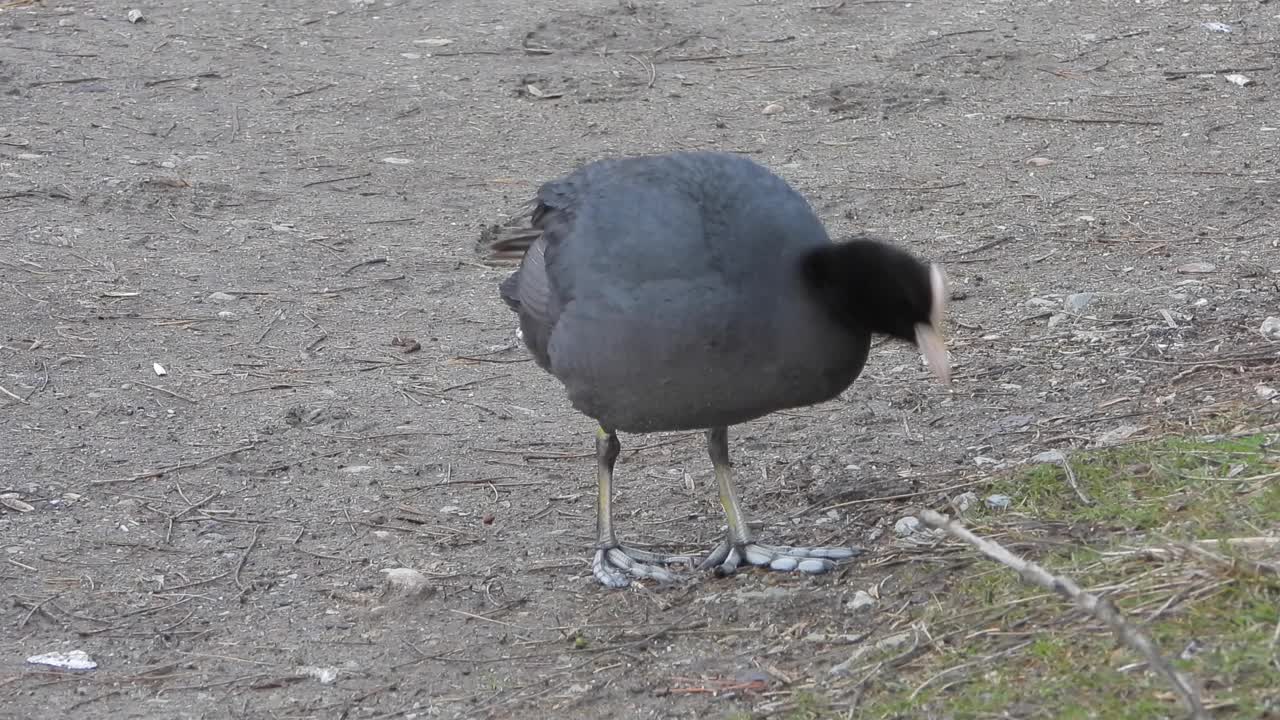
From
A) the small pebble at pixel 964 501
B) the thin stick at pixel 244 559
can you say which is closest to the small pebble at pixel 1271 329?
the small pebble at pixel 964 501

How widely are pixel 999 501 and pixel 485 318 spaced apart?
2787 mm

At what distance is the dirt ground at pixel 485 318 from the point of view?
4117mm

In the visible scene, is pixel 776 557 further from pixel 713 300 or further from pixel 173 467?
pixel 173 467

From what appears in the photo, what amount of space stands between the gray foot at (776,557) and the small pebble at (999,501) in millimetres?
377

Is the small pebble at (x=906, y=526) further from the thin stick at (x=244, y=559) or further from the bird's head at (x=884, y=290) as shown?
the thin stick at (x=244, y=559)

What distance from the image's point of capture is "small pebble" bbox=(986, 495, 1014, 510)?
4152 millimetres

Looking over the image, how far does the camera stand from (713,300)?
3.75 metres

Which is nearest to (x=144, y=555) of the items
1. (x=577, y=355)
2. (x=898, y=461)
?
(x=577, y=355)

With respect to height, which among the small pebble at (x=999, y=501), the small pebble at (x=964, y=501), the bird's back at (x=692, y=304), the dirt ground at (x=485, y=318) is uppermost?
the bird's back at (x=692, y=304)

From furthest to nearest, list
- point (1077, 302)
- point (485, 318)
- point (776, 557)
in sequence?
point (485, 318) → point (1077, 302) → point (776, 557)

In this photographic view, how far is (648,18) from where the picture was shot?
9742 millimetres

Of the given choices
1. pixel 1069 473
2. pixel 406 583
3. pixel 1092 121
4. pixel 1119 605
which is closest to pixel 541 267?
pixel 406 583

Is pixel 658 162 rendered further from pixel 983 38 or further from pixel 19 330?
pixel 983 38

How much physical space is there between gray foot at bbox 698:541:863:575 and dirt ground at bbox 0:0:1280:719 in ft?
0.23
